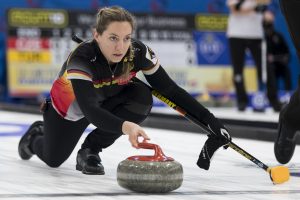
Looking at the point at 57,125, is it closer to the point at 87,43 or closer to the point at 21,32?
the point at 87,43

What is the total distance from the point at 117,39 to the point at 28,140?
102 cm

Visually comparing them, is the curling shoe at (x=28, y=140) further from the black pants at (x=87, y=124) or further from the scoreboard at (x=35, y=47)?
the scoreboard at (x=35, y=47)

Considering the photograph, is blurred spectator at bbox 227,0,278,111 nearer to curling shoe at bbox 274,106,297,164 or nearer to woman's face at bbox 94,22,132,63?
curling shoe at bbox 274,106,297,164

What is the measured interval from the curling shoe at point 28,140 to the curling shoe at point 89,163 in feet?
1.43

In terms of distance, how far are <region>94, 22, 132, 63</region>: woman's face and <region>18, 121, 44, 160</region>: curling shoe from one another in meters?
0.89

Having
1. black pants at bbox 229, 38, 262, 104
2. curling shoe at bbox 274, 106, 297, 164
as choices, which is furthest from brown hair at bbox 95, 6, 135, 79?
black pants at bbox 229, 38, 262, 104

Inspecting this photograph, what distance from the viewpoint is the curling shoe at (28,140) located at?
382cm

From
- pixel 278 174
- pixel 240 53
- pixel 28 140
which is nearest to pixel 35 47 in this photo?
pixel 240 53

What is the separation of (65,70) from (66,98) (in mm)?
127

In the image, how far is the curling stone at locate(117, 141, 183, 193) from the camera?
274 centimetres

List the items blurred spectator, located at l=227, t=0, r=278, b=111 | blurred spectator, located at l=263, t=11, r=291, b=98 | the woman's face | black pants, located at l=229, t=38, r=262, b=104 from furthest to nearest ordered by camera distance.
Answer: blurred spectator, located at l=263, t=11, r=291, b=98 → black pants, located at l=229, t=38, r=262, b=104 → blurred spectator, located at l=227, t=0, r=278, b=111 → the woman's face

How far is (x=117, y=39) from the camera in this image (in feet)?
10.0

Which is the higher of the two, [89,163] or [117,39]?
[117,39]

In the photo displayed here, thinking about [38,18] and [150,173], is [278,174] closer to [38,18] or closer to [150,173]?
[150,173]
